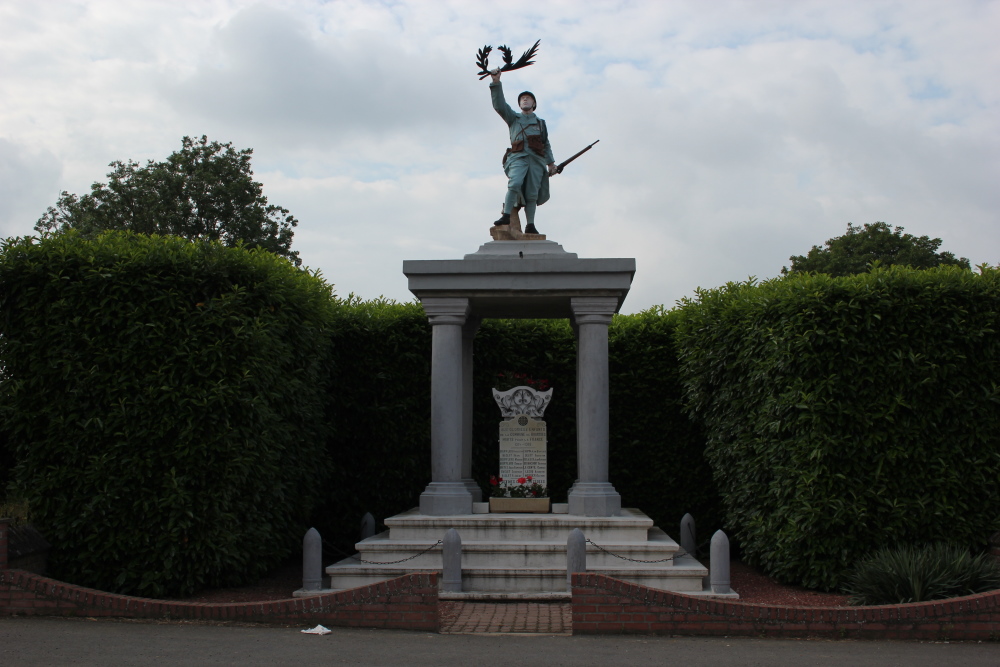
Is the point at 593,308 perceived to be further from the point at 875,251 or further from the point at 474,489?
the point at 875,251

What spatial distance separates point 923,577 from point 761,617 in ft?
6.80

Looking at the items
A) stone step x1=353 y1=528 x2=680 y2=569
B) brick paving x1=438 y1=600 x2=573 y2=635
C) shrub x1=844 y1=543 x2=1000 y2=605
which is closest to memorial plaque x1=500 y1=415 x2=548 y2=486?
stone step x1=353 y1=528 x2=680 y2=569

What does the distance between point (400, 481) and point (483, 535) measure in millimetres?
3132

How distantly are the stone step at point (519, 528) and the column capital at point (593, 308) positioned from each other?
2.64m

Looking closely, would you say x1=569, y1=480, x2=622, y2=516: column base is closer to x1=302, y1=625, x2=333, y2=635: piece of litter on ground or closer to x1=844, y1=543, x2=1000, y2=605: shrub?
x1=844, y1=543, x2=1000, y2=605: shrub

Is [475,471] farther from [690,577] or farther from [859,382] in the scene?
[859,382]

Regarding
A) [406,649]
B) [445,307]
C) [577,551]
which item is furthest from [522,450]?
[406,649]

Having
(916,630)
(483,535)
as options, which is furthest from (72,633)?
(916,630)

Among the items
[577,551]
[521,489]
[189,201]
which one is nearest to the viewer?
[577,551]

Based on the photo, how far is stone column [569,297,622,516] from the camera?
11500 millimetres

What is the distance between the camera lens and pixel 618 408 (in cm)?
1395

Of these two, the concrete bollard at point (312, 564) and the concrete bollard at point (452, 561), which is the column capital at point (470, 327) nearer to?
the concrete bollard at point (452, 561)

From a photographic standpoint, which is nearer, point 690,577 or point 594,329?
point 690,577

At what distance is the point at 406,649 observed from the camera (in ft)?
24.6
